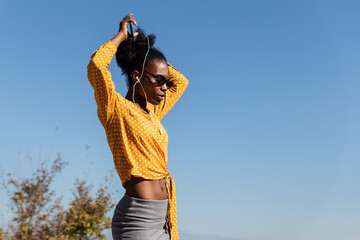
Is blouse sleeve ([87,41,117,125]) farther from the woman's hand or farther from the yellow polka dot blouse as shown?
the woman's hand

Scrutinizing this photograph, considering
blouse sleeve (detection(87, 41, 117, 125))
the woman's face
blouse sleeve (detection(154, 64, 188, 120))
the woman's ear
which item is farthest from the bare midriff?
blouse sleeve (detection(154, 64, 188, 120))

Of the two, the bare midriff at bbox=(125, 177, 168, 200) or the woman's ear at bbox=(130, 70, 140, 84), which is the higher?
the woman's ear at bbox=(130, 70, 140, 84)

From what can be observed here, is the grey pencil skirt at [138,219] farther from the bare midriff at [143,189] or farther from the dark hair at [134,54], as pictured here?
the dark hair at [134,54]

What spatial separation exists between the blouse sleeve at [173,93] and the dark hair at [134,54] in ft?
1.50

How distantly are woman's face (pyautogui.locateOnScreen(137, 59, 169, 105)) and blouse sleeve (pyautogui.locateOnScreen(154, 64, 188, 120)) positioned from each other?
466mm

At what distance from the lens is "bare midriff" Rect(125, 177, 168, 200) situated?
8.80ft

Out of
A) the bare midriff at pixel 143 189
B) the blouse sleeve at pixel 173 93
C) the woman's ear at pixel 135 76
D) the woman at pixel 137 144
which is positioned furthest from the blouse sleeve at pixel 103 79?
the blouse sleeve at pixel 173 93

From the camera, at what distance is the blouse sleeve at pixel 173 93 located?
11.3ft

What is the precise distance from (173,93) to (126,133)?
1.04 meters

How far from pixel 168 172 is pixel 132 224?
43cm

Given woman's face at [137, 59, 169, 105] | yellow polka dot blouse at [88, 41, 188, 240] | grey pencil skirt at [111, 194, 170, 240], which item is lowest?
grey pencil skirt at [111, 194, 170, 240]

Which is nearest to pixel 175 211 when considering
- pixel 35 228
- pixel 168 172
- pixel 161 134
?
pixel 168 172

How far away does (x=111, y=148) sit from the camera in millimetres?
2795

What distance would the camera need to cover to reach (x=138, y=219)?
2645mm
